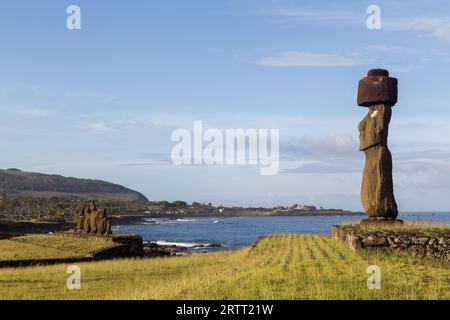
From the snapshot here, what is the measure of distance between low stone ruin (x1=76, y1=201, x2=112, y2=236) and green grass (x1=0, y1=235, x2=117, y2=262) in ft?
6.91

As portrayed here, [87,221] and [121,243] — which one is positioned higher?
[87,221]

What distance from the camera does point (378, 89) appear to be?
26219 mm

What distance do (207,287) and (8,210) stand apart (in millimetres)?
171676

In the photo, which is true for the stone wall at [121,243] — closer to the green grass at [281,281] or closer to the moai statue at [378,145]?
the green grass at [281,281]

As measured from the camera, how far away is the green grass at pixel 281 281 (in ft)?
41.6

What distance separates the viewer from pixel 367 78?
26.7 m

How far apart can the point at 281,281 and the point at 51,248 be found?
27.7 m

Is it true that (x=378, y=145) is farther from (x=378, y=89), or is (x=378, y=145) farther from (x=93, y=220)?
(x=93, y=220)

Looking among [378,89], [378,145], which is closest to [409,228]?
[378,145]

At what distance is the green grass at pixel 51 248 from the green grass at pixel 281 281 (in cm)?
943

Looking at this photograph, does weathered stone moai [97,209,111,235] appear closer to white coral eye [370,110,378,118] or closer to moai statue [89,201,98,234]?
moai statue [89,201,98,234]

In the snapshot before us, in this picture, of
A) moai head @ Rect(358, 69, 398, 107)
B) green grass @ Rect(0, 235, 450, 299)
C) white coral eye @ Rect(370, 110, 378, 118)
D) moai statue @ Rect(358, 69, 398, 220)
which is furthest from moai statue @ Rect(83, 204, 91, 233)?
white coral eye @ Rect(370, 110, 378, 118)

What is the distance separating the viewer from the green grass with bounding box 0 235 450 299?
12.7 metres

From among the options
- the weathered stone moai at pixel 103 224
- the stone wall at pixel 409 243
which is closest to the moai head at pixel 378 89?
the stone wall at pixel 409 243
